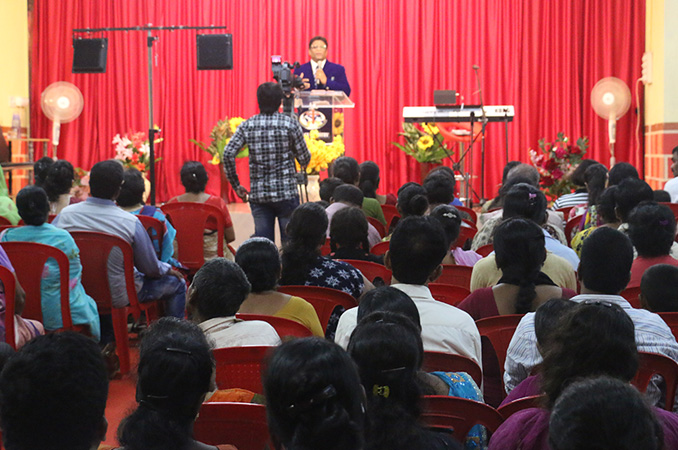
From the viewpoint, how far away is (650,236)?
Result: 11.3 feet

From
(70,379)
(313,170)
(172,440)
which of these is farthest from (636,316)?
(313,170)

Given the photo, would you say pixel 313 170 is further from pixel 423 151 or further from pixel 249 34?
pixel 249 34

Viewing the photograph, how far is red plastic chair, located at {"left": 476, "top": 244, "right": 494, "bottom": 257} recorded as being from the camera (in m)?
4.11

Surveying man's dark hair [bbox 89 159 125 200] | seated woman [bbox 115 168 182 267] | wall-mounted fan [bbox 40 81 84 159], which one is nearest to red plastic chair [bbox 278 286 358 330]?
man's dark hair [bbox 89 159 125 200]

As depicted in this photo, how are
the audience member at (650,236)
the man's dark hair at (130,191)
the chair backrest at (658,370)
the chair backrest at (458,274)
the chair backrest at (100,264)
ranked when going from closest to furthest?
the chair backrest at (658,370), the audience member at (650,236), the chair backrest at (458,274), the chair backrest at (100,264), the man's dark hair at (130,191)

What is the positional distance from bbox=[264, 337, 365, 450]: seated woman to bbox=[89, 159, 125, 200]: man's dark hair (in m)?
2.93

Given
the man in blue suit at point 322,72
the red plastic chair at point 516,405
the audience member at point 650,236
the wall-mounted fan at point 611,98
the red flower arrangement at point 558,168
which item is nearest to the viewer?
the red plastic chair at point 516,405

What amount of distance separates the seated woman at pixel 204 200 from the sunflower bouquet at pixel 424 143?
4.93m

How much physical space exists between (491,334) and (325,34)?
8.80 meters

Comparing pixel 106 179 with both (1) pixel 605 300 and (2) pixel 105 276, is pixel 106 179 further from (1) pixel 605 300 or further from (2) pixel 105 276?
(1) pixel 605 300

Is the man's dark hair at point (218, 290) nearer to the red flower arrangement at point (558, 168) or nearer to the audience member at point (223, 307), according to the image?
the audience member at point (223, 307)

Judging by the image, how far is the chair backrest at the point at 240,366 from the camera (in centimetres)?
222

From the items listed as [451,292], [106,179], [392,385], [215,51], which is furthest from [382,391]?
[215,51]

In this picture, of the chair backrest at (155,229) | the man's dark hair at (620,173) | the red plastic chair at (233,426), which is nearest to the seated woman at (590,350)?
the red plastic chair at (233,426)
